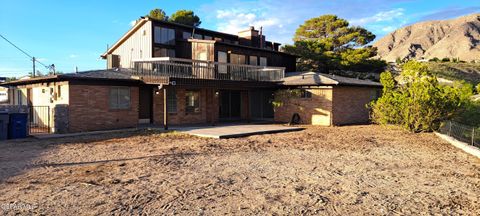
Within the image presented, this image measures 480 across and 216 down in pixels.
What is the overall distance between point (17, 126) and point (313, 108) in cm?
1472

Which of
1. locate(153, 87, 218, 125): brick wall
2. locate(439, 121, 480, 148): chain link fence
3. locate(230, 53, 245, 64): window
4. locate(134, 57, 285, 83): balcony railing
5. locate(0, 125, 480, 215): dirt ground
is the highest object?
locate(230, 53, 245, 64): window

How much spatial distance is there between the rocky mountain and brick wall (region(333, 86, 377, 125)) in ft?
372

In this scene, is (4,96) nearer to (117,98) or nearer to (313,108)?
(117,98)

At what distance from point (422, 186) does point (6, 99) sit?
24.9m

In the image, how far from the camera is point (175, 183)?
20.8 feet

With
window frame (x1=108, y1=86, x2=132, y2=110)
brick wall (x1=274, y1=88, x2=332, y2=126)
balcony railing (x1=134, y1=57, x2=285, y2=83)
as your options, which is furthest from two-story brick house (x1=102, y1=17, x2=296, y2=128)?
brick wall (x1=274, y1=88, x2=332, y2=126)

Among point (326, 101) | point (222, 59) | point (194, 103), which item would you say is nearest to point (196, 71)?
point (194, 103)

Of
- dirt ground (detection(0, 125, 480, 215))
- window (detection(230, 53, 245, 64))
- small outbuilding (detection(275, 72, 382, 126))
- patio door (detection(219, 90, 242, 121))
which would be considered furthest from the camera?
window (detection(230, 53, 245, 64))

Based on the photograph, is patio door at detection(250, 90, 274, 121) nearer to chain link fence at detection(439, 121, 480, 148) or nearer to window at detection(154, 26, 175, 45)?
window at detection(154, 26, 175, 45)

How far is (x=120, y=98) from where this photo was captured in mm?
16234

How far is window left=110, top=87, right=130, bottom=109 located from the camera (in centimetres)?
1594

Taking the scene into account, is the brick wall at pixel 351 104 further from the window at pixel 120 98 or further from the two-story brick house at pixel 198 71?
the window at pixel 120 98

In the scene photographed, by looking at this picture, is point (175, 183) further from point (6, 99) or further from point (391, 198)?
point (6, 99)

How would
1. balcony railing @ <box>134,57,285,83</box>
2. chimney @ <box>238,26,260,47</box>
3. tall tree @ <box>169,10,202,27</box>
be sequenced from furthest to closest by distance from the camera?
1. tall tree @ <box>169,10,202,27</box>
2. chimney @ <box>238,26,260,47</box>
3. balcony railing @ <box>134,57,285,83</box>
